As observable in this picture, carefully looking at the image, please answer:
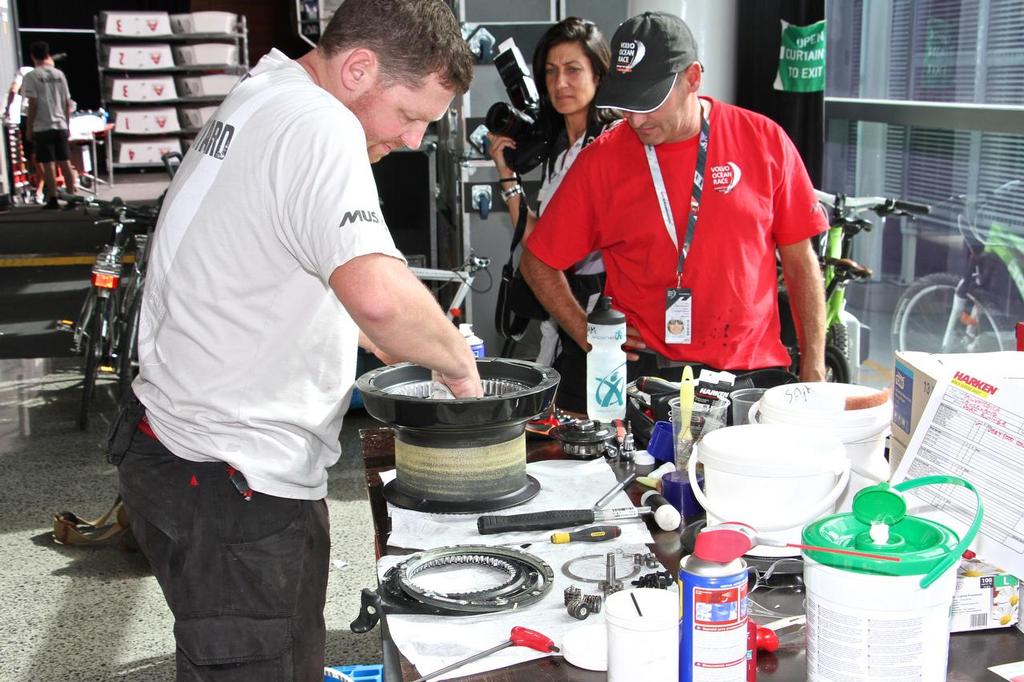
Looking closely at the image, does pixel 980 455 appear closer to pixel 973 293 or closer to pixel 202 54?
pixel 973 293

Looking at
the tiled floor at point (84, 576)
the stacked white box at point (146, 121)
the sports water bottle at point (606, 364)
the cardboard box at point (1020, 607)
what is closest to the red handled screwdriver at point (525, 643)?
the cardboard box at point (1020, 607)

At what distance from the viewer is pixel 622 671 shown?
1.09m

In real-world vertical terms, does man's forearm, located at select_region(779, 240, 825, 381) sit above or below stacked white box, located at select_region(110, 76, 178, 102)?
below

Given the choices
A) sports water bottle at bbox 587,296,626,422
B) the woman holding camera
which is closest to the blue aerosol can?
sports water bottle at bbox 587,296,626,422

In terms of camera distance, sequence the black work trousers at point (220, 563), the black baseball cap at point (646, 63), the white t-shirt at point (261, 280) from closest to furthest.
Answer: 1. the white t-shirt at point (261, 280)
2. the black work trousers at point (220, 563)
3. the black baseball cap at point (646, 63)

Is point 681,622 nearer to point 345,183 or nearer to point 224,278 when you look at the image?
point 345,183

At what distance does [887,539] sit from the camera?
1093mm

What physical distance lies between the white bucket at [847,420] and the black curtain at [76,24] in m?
17.2

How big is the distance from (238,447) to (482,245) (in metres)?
3.70

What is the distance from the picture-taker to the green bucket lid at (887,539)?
3.45 ft

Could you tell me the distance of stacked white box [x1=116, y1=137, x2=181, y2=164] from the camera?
13.6 m

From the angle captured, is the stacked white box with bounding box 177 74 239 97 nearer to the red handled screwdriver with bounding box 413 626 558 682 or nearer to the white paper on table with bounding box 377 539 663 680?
the white paper on table with bounding box 377 539 663 680

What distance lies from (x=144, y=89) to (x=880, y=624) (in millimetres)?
13515

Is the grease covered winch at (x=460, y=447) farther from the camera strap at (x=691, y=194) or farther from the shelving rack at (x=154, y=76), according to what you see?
the shelving rack at (x=154, y=76)
